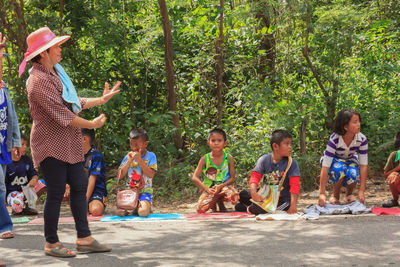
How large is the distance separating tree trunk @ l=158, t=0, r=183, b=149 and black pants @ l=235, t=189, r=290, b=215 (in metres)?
3.07

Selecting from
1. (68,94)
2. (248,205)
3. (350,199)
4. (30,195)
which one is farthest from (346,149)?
(30,195)

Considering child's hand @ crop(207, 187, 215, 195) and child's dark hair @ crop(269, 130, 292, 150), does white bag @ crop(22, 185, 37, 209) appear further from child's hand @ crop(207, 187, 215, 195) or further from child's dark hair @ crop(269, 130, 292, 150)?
child's dark hair @ crop(269, 130, 292, 150)

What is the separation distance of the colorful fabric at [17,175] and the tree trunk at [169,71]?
3121mm

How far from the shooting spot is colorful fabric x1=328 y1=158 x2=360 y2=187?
21.8 feet

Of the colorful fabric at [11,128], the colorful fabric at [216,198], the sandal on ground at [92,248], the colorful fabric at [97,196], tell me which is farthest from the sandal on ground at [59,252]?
the colorful fabric at [216,198]

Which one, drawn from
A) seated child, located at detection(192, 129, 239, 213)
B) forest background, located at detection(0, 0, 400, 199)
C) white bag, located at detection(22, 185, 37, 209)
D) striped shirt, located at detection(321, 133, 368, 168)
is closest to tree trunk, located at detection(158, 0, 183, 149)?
forest background, located at detection(0, 0, 400, 199)

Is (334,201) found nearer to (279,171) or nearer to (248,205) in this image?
(279,171)

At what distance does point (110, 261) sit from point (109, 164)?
5763 mm

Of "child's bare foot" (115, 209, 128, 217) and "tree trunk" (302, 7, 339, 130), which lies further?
"tree trunk" (302, 7, 339, 130)

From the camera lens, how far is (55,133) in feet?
14.8

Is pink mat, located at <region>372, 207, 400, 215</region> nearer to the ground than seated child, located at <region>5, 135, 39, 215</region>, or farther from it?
nearer to the ground

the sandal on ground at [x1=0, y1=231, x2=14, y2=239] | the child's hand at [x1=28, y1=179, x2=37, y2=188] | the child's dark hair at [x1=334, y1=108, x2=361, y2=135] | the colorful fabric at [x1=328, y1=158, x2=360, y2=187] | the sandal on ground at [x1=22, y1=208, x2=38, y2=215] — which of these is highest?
the child's dark hair at [x1=334, y1=108, x2=361, y2=135]

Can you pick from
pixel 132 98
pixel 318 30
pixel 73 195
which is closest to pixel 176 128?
pixel 132 98

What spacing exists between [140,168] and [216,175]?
103 cm
